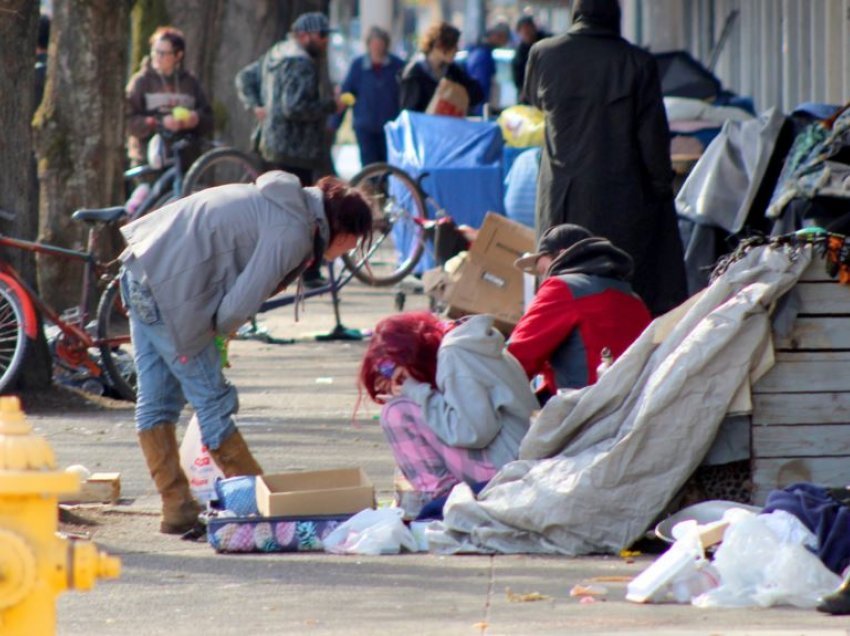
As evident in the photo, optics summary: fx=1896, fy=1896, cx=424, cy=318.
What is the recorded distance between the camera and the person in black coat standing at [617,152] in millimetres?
8867

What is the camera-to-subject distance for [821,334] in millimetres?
6688

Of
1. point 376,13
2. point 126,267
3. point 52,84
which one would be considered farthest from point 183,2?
point 376,13

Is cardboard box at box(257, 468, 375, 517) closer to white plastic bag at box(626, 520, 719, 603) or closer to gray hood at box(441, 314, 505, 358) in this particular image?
gray hood at box(441, 314, 505, 358)

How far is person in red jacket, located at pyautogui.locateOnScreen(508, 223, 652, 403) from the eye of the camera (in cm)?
709

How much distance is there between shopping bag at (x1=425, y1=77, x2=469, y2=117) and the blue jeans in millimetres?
8642

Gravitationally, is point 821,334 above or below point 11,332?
above

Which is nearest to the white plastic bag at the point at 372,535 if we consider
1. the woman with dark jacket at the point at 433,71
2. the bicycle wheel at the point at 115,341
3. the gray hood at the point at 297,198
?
the gray hood at the point at 297,198

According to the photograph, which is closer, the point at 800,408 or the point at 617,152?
the point at 800,408

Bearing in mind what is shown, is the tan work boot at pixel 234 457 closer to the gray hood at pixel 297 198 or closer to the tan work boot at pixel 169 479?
the tan work boot at pixel 169 479

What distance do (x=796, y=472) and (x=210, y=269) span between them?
7.19 ft

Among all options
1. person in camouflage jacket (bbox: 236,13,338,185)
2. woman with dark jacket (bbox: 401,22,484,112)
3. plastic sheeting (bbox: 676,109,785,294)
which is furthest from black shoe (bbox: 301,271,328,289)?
plastic sheeting (bbox: 676,109,785,294)

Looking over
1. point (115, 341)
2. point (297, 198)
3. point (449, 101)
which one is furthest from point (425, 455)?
point (449, 101)

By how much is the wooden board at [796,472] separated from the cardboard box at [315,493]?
1.38m

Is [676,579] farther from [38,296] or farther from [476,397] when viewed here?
[38,296]
